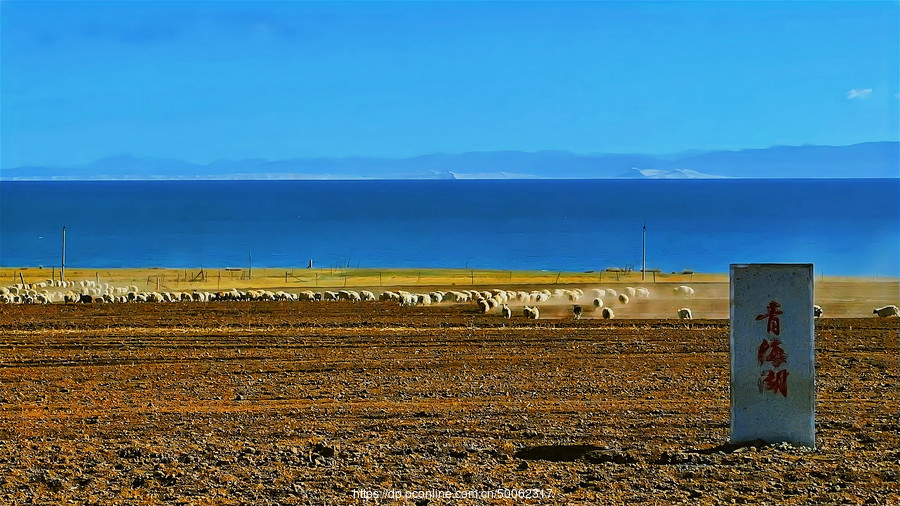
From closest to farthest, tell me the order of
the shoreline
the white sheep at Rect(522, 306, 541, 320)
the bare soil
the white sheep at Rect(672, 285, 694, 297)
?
1. the bare soil
2. the white sheep at Rect(522, 306, 541, 320)
3. the shoreline
4. the white sheep at Rect(672, 285, 694, 297)

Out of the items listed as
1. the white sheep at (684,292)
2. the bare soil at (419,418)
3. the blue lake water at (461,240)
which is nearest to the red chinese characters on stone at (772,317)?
the bare soil at (419,418)

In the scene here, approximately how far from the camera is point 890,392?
14523 millimetres

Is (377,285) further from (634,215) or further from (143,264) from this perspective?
(634,215)

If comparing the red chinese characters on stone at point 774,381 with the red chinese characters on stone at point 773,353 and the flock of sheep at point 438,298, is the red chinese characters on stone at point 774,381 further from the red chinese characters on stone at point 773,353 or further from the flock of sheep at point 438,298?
the flock of sheep at point 438,298

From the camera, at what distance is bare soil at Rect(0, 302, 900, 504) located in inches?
379

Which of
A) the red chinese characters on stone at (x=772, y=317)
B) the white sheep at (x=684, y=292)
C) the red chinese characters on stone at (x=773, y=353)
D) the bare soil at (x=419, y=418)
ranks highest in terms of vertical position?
the white sheep at (x=684, y=292)

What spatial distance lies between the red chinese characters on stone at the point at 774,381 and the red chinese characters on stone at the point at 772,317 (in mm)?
390

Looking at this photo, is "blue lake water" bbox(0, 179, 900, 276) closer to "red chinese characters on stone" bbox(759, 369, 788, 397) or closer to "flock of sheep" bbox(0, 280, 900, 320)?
"flock of sheep" bbox(0, 280, 900, 320)

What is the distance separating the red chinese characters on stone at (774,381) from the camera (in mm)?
10797

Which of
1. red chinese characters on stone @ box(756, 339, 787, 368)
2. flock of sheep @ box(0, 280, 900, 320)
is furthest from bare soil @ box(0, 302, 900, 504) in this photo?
flock of sheep @ box(0, 280, 900, 320)

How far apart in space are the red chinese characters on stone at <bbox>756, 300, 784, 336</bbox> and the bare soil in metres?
1.13

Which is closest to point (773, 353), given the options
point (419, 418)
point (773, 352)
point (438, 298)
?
point (773, 352)

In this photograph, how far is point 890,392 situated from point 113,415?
9.90 m

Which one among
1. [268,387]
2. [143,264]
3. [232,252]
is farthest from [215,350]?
[232,252]
